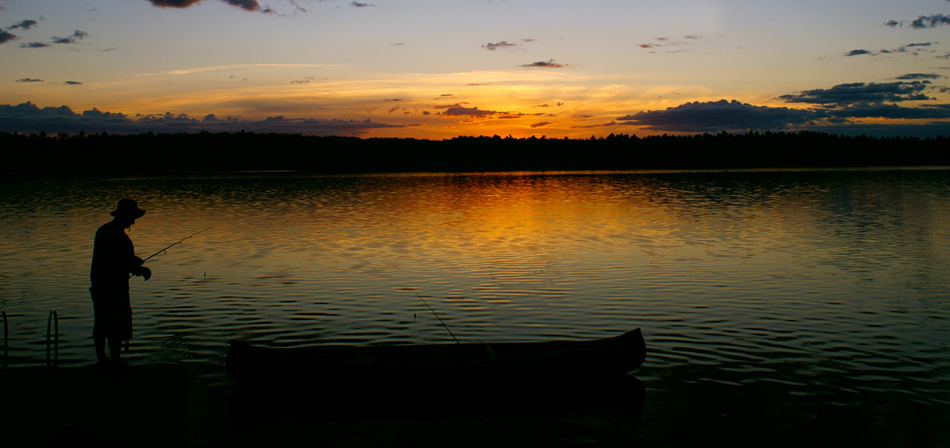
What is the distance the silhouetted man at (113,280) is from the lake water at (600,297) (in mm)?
2147

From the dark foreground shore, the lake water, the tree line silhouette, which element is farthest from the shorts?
the tree line silhouette

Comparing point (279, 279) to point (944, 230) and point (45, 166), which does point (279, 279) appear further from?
point (45, 166)

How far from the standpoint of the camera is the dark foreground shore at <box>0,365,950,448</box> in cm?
763

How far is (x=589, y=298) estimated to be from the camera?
1577 centimetres

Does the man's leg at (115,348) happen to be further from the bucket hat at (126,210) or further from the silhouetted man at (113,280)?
the bucket hat at (126,210)

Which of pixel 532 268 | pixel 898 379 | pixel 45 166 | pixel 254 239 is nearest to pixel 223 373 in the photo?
pixel 898 379

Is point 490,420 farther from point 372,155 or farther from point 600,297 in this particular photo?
point 372,155

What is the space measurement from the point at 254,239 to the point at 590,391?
20.8 metres

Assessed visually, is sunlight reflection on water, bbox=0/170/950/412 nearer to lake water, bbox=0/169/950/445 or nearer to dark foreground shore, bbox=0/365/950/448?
lake water, bbox=0/169/950/445

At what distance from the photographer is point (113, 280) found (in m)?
8.78

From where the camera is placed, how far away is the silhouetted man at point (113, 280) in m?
8.66

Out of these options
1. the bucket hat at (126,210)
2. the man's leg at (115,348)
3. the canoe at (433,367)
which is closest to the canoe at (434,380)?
the canoe at (433,367)

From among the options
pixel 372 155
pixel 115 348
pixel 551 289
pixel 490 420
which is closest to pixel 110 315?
pixel 115 348

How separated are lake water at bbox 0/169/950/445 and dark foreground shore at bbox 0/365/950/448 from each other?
0.22 feet
